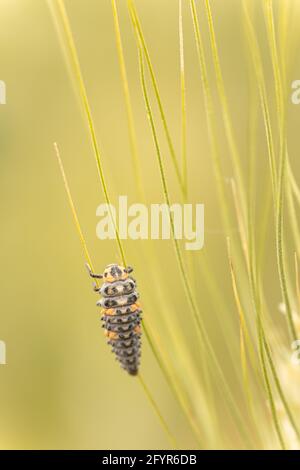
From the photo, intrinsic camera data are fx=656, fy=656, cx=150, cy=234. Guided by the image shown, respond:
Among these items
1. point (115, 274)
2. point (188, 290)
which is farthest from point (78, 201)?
point (188, 290)

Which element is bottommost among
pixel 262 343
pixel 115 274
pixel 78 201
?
pixel 262 343

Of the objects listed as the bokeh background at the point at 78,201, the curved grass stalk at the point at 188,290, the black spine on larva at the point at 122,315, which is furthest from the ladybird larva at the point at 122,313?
the bokeh background at the point at 78,201

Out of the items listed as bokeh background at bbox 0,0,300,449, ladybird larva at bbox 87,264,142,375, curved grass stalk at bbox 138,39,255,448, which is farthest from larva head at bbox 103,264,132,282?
bokeh background at bbox 0,0,300,449

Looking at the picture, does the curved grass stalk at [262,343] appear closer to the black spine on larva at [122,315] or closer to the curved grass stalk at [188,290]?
the curved grass stalk at [188,290]

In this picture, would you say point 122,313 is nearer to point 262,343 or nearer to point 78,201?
point 262,343

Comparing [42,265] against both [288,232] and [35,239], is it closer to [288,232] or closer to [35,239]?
[35,239]

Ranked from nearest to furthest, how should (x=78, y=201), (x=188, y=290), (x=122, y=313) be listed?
1. (x=188, y=290)
2. (x=122, y=313)
3. (x=78, y=201)
